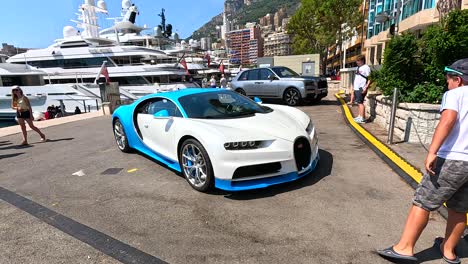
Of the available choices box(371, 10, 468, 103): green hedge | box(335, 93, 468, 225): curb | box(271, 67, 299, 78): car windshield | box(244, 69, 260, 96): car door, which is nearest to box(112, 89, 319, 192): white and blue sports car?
box(335, 93, 468, 225): curb

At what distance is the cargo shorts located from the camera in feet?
6.61

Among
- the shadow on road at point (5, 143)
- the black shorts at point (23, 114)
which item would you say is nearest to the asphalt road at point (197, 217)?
the black shorts at point (23, 114)

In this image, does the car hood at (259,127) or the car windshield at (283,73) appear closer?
the car hood at (259,127)

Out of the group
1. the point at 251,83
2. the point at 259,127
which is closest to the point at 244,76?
the point at 251,83

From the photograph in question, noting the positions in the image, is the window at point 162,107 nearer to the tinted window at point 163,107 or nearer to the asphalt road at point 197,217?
the tinted window at point 163,107

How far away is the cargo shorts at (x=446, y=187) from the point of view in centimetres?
202

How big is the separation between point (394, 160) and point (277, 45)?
517 feet

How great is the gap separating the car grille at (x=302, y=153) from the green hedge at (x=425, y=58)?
280 cm

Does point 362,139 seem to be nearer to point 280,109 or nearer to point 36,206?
point 280,109

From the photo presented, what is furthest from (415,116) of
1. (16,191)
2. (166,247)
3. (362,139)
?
(16,191)

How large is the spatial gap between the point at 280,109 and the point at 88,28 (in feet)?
115

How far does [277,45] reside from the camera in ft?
503

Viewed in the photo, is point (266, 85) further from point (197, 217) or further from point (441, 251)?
point (441, 251)

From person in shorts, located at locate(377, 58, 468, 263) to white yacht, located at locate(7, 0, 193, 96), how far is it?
2696 cm
